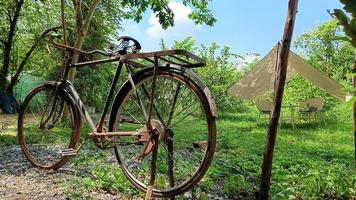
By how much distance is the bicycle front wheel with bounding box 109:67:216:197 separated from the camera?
2262 millimetres

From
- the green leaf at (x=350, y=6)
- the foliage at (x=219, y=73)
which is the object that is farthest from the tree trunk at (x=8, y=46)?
the green leaf at (x=350, y=6)

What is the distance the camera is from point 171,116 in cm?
255

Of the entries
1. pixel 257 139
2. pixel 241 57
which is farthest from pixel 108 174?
pixel 241 57

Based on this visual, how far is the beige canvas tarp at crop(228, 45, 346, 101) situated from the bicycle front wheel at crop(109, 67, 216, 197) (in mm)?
6447

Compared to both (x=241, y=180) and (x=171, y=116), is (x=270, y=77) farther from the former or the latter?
(x=171, y=116)

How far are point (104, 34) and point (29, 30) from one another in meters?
2.86

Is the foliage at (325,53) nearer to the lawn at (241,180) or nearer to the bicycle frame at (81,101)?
the lawn at (241,180)

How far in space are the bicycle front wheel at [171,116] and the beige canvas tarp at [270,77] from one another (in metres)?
6.45

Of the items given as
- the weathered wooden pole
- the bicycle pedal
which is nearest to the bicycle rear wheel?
the bicycle pedal

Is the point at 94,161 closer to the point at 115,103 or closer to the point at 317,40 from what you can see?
the point at 115,103

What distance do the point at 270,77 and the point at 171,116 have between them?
22.9ft

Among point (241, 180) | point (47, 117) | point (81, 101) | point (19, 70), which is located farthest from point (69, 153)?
point (19, 70)

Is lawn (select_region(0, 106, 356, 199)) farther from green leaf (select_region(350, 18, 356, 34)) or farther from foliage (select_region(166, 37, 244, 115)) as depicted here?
foliage (select_region(166, 37, 244, 115))

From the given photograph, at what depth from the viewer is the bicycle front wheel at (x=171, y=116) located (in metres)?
2.26
